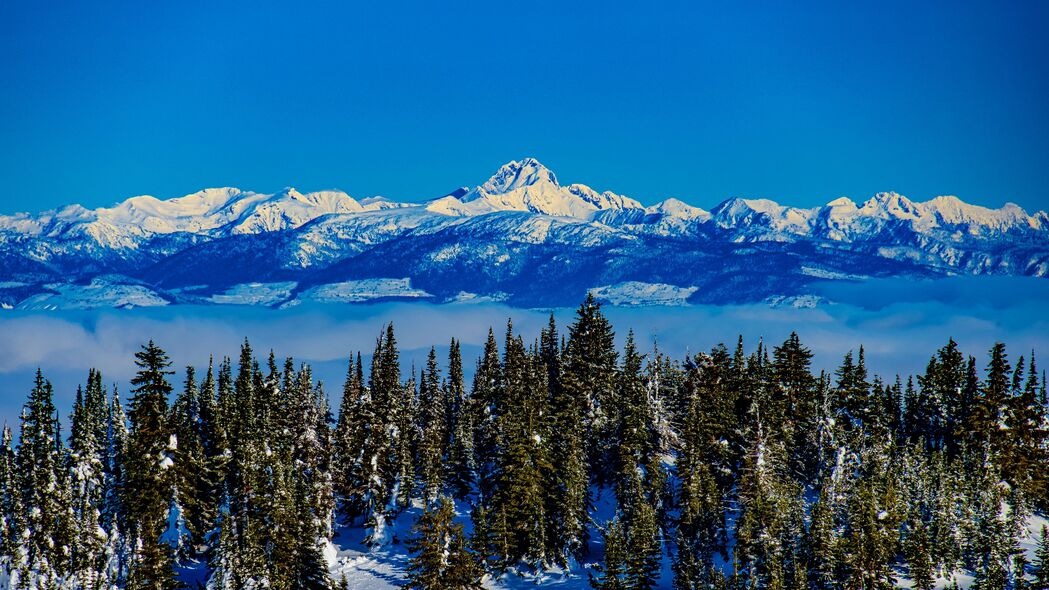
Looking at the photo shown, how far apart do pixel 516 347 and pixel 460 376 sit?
19.6 m

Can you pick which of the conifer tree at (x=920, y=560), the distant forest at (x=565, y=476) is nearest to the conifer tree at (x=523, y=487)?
the distant forest at (x=565, y=476)

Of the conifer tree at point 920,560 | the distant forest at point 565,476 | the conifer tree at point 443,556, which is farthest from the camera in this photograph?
the distant forest at point 565,476

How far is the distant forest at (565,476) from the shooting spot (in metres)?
89.0

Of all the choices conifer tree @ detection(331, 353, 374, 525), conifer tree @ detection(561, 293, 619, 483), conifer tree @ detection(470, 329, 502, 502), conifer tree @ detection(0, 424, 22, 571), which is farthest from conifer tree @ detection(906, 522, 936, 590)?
conifer tree @ detection(0, 424, 22, 571)

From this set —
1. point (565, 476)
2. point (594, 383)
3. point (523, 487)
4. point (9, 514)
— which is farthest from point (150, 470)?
point (594, 383)

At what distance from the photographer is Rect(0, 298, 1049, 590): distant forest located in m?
89.0

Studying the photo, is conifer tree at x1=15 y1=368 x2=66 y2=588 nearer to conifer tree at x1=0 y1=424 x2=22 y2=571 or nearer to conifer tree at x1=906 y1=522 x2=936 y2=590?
conifer tree at x1=0 y1=424 x2=22 y2=571

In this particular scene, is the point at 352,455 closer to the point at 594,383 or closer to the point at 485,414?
the point at 485,414

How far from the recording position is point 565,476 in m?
106

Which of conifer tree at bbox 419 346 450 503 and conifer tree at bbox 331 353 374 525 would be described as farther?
conifer tree at bbox 331 353 374 525

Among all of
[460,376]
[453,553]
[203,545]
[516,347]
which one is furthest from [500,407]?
[453,553]

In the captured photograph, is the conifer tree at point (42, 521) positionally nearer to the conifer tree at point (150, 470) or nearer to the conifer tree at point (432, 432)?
the conifer tree at point (150, 470)

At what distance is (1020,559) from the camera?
83.3 m

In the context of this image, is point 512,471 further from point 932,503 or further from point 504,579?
point 932,503
